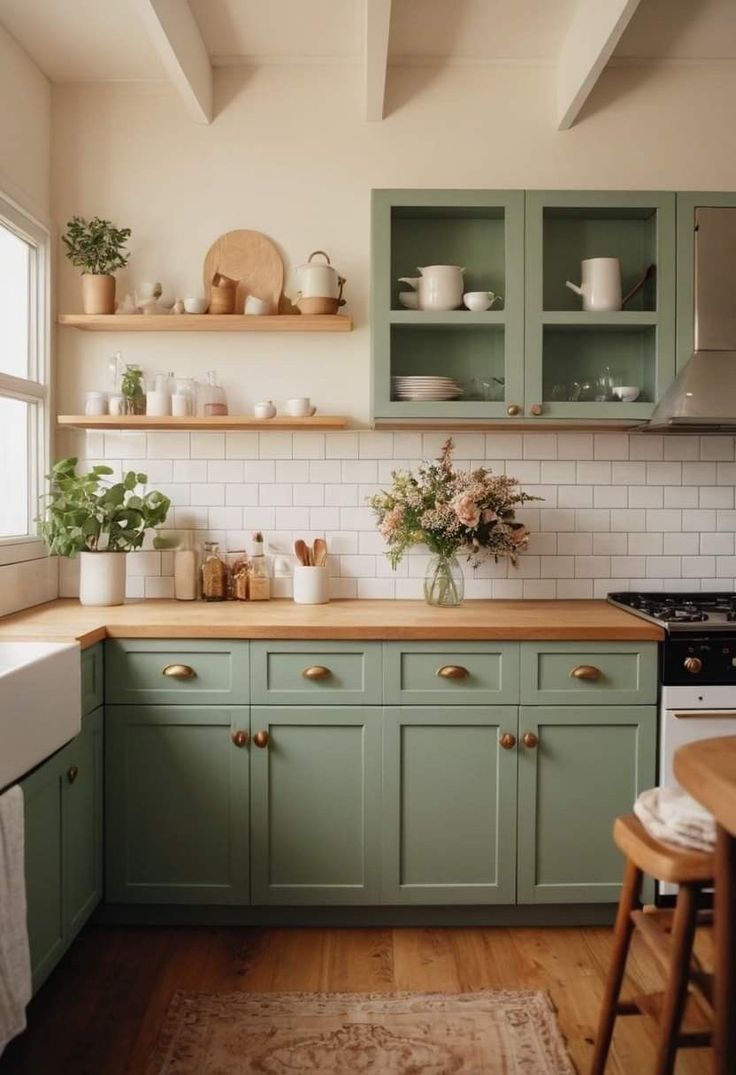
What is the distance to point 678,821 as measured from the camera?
1.54 meters

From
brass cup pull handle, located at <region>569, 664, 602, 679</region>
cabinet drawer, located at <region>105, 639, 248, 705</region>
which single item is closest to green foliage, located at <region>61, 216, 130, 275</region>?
cabinet drawer, located at <region>105, 639, 248, 705</region>

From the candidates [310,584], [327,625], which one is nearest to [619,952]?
[327,625]

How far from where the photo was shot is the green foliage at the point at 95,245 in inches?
125

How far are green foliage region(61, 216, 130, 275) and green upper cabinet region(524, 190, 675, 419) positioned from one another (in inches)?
59.8

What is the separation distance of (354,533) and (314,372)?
2.13 ft

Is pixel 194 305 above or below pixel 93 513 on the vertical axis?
above

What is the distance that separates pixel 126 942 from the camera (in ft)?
8.79

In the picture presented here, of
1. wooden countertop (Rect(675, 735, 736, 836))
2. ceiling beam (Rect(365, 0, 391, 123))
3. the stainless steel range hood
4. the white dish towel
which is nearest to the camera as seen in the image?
wooden countertop (Rect(675, 735, 736, 836))

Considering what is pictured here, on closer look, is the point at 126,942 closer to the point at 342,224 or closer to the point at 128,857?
the point at 128,857

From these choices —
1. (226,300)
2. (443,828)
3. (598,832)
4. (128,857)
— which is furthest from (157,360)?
(598,832)

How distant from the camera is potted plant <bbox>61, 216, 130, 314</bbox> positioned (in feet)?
10.4

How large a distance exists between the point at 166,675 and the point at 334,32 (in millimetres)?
2316

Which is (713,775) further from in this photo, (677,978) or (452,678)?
(452,678)

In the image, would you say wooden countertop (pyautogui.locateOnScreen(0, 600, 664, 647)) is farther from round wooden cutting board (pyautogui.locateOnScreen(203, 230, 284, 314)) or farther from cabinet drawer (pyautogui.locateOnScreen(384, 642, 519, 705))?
round wooden cutting board (pyautogui.locateOnScreen(203, 230, 284, 314))
